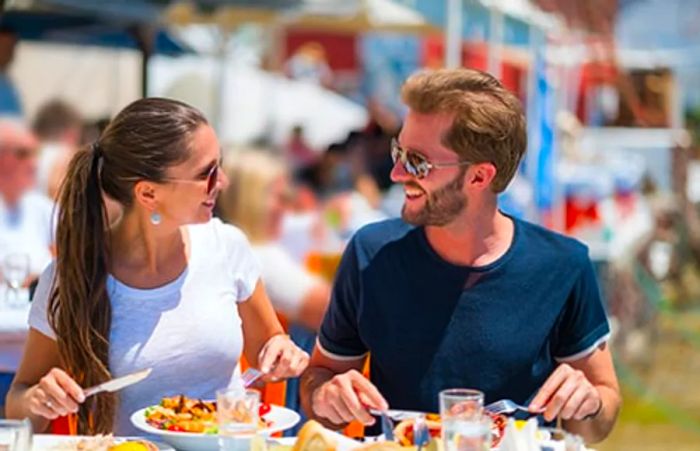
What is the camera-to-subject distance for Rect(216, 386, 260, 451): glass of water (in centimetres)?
232

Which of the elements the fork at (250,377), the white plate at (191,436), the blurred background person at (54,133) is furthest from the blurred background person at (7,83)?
the white plate at (191,436)

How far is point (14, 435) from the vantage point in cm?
215

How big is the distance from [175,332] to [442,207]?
0.65 m

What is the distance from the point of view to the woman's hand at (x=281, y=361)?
288cm

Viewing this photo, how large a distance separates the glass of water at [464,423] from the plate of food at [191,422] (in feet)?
1.28

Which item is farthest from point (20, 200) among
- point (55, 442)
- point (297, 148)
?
point (297, 148)

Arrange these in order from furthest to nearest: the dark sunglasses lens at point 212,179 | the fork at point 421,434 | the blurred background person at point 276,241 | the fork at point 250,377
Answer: the blurred background person at point 276,241 < the dark sunglasses lens at point 212,179 < the fork at point 250,377 < the fork at point 421,434

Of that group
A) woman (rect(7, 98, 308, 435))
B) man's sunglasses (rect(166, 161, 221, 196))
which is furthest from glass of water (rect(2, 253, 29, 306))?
man's sunglasses (rect(166, 161, 221, 196))

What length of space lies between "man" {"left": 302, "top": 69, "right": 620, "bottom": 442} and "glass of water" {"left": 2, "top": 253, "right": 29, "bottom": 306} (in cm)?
147

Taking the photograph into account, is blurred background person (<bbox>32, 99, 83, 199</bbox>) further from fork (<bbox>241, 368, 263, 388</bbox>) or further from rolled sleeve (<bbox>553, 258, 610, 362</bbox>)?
rolled sleeve (<bbox>553, 258, 610, 362</bbox>)

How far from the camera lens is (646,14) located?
14031 mm

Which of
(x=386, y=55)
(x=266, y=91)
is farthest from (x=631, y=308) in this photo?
(x=386, y=55)

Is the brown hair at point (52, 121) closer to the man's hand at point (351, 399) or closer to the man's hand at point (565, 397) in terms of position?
the man's hand at point (351, 399)

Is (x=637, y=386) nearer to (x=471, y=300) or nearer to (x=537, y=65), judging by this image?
(x=537, y=65)
